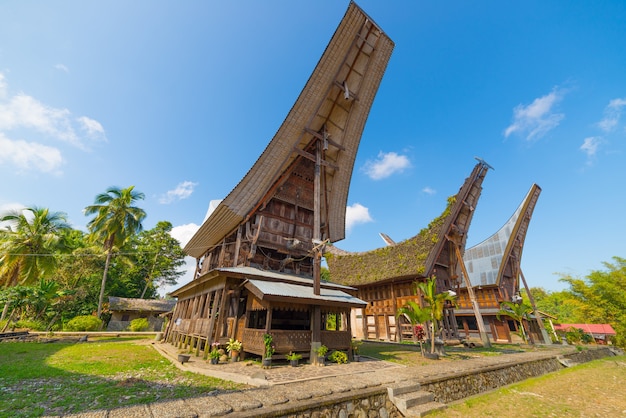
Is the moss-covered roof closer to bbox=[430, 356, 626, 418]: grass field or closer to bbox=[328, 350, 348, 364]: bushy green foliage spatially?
bbox=[430, 356, 626, 418]: grass field

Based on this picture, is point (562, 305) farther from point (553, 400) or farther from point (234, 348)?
point (234, 348)

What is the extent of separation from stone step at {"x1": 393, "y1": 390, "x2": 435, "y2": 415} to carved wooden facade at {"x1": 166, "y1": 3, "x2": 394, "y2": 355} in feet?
12.5

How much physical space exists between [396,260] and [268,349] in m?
13.3

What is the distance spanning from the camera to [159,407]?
393cm

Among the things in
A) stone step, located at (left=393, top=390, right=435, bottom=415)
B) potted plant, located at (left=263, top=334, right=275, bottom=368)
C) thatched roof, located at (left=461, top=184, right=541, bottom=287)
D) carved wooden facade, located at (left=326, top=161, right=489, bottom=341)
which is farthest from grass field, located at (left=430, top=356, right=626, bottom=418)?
thatched roof, located at (left=461, top=184, right=541, bottom=287)

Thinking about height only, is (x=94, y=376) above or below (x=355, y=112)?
below

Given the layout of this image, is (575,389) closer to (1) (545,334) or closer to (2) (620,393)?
(2) (620,393)

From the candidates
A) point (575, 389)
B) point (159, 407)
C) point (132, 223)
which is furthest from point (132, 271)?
point (575, 389)

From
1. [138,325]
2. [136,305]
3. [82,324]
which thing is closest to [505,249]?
[138,325]

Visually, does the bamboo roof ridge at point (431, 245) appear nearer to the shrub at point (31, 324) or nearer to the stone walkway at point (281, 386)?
the stone walkway at point (281, 386)

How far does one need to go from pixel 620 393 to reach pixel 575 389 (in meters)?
1.13

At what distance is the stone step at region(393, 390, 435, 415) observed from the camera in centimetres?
539

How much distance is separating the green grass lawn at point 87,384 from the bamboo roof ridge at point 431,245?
13993mm

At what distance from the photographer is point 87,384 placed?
19.0ft
